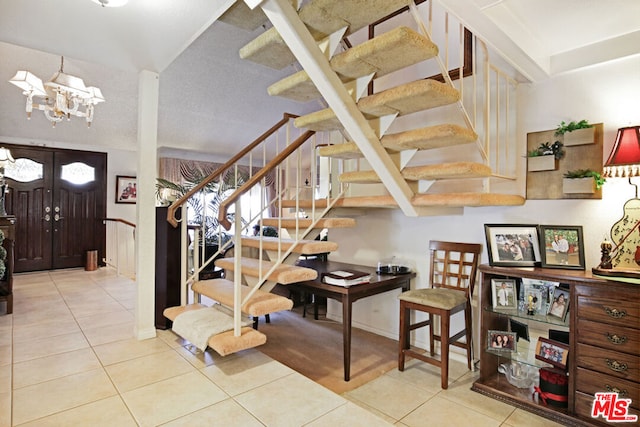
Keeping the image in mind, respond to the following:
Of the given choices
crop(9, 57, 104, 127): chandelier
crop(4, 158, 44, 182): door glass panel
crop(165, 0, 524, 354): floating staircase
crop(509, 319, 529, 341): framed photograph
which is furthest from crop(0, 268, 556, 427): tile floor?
crop(4, 158, 44, 182): door glass panel

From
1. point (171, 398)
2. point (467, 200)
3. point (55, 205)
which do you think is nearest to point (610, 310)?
point (467, 200)

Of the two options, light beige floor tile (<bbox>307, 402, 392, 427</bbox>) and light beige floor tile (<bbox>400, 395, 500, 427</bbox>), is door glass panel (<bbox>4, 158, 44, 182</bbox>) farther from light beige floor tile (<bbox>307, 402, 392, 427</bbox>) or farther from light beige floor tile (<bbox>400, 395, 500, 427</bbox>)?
light beige floor tile (<bbox>400, 395, 500, 427</bbox>)

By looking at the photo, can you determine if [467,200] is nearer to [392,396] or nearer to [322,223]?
[322,223]

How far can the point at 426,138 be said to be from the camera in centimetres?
192

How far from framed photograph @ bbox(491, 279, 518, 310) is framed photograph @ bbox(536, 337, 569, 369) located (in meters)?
0.27

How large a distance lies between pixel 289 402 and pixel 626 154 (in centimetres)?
229

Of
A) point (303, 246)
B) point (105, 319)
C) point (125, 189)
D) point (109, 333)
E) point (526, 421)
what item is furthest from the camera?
point (125, 189)

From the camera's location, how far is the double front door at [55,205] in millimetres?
5547

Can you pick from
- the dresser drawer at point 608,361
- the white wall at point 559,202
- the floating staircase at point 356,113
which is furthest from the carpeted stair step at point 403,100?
the dresser drawer at point 608,361

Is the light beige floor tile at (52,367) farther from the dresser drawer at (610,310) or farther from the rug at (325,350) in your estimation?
the dresser drawer at (610,310)

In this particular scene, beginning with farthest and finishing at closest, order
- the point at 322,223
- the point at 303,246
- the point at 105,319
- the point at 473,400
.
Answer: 1. the point at 105,319
2. the point at 322,223
3. the point at 303,246
4. the point at 473,400

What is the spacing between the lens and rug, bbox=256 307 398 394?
104 inches

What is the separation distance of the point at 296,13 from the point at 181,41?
108cm

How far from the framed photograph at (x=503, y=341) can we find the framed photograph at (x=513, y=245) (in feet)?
1.59
